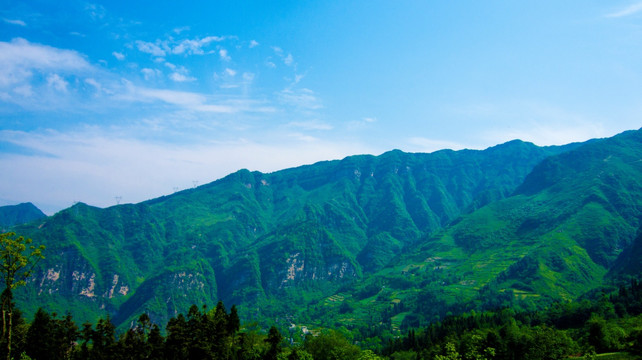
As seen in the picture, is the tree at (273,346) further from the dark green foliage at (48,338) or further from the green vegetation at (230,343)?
the dark green foliage at (48,338)

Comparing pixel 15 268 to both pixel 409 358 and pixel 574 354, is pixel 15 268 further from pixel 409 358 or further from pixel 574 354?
pixel 409 358

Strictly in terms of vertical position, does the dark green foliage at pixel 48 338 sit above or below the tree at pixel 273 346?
above

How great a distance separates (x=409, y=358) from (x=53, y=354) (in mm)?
102701

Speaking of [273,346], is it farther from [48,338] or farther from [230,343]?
[48,338]

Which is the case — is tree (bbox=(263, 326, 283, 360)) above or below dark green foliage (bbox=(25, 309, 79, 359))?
below

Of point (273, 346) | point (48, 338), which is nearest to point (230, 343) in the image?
point (273, 346)

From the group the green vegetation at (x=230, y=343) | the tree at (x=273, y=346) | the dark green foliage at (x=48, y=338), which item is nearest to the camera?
the green vegetation at (x=230, y=343)

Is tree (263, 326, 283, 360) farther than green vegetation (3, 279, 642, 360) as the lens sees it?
Yes

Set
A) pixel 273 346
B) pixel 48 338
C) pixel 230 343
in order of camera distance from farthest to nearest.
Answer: pixel 48 338, pixel 273 346, pixel 230 343

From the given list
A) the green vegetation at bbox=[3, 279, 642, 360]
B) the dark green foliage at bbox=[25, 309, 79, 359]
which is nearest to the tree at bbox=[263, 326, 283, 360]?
the green vegetation at bbox=[3, 279, 642, 360]

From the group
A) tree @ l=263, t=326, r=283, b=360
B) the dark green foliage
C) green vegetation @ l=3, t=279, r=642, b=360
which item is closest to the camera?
green vegetation @ l=3, t=279, r=642, b=360

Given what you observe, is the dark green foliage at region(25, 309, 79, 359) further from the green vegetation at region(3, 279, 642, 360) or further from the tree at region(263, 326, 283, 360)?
the tree at region(263, 326, 283, 360)

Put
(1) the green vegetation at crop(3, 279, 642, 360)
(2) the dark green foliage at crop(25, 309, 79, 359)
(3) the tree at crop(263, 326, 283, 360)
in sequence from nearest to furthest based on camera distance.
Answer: (1) the green vegetation at crop(3, 279, 642, 360), (3) the tree at crop(263, 326, 283, 360), (2) the dark green foliage at crop(25, 309, 79, 359)

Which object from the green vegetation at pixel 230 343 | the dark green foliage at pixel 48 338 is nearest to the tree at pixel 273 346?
the green vegetation at pixel 230 343
